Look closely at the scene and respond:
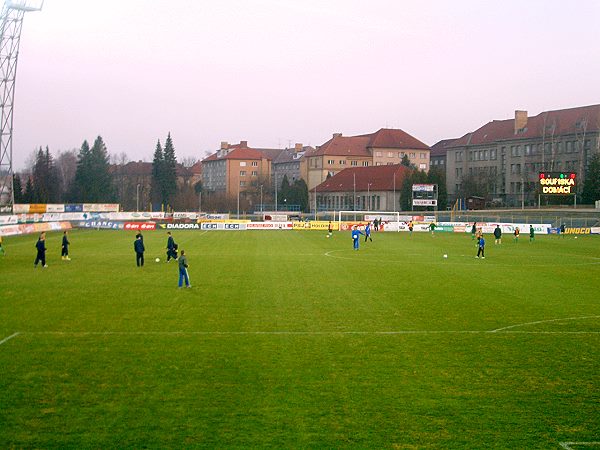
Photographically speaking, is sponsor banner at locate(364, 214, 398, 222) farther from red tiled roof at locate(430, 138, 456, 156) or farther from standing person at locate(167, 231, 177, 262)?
red tiled roof at locate(430, 138, 456, 156)

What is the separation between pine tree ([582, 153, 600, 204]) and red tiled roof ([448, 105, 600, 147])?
14.1 meters

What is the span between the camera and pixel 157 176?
5138 inches

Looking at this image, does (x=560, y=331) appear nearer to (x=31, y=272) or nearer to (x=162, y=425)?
(x=162, y=425)

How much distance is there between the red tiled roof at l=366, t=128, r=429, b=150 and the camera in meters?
146

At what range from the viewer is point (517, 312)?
66.1 feet

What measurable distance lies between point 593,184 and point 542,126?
24535 millimetres

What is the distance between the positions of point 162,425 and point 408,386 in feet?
14.4

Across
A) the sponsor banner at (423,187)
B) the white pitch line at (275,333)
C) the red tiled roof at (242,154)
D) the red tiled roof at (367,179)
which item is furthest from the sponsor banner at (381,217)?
the red tiled roof at (242,154)

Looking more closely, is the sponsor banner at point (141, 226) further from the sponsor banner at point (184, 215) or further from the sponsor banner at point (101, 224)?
the sponsor banner at point (184, 215)

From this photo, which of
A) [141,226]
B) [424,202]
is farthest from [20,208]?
[424,202]

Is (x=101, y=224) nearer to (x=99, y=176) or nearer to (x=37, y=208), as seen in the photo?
(x=37, y=208)

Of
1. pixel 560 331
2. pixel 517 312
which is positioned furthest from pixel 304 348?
pixel 517 312

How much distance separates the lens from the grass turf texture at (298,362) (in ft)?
32.4

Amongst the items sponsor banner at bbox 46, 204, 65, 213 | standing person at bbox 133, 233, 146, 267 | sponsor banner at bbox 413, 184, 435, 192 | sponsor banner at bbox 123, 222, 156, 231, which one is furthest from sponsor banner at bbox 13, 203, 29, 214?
standing person at bbox 133, 233, 146, 267
